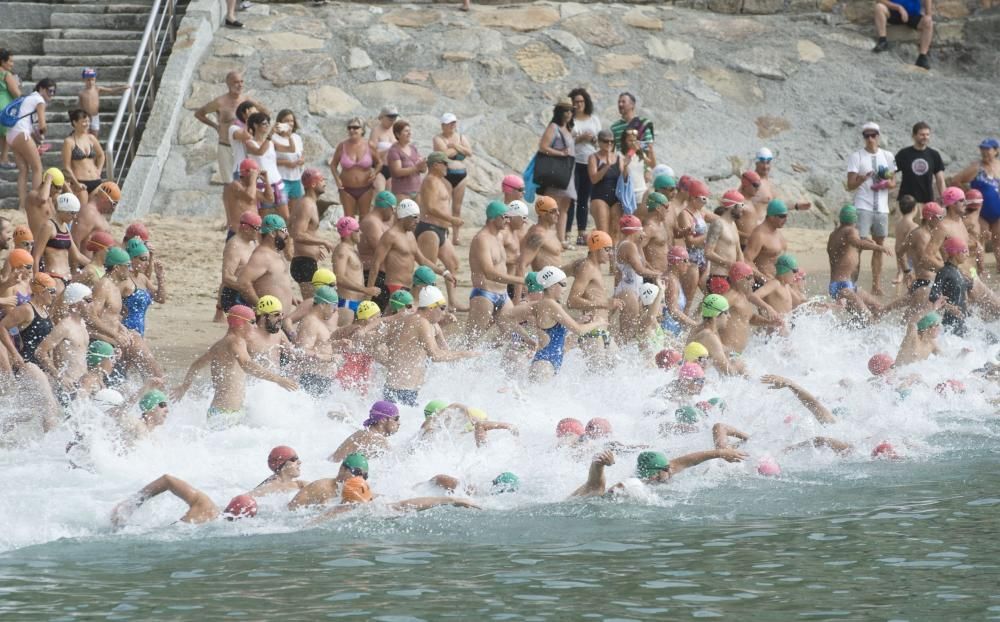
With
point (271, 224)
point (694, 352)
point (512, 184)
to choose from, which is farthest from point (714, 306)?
point (271, 224)

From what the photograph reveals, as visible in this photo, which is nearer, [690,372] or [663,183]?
[690,372]

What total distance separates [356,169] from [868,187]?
5.35 metres

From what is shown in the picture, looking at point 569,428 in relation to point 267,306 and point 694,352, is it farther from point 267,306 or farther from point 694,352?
point 267,306

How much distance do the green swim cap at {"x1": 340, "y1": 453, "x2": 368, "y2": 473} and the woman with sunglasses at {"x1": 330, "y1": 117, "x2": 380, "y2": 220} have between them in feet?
21.3

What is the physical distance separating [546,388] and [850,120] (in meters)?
9.01

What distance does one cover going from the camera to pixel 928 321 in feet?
48.0

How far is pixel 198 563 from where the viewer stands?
33.0ft

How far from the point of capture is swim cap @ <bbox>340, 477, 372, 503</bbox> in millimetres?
10938

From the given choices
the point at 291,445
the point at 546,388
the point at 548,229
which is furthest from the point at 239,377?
the point at 548,229

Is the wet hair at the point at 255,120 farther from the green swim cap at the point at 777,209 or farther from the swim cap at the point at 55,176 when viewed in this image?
the green swim cap at the point at 777,209

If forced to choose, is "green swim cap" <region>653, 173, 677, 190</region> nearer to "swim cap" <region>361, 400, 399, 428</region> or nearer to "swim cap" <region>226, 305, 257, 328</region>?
"swim cap" <region>226, 305, 257, 328</region>

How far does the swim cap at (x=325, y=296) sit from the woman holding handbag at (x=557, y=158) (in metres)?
4.35

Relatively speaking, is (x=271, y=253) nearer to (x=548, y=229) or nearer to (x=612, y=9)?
(x=548, y=229)

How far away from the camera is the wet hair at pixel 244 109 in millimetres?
17109
